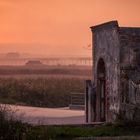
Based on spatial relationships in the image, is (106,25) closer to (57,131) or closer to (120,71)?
(120,71)

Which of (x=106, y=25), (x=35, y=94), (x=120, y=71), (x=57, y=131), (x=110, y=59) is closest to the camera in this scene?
(x=57, y=131)

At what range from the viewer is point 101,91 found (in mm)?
24656

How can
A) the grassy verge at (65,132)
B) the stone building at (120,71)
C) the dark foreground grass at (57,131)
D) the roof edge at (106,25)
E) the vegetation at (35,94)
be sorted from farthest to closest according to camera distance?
the vegetation at (35,94) → the roof edge at (106,25) → the stone building at (120,71) → the grassy verge at (65,132) → the dark foreground grass at (57,131)

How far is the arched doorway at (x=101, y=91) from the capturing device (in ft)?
80.3

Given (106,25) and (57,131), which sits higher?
(106,25)

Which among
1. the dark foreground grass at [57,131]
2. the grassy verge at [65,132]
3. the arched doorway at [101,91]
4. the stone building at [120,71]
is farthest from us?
the arched doorway at [101,91]

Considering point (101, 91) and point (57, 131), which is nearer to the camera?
point (57, 131)

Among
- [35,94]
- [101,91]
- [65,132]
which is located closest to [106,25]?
[101,91]

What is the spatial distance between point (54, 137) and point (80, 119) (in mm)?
10105

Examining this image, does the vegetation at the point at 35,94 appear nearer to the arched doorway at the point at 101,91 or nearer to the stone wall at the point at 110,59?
the arched doorway at the point at 101,91

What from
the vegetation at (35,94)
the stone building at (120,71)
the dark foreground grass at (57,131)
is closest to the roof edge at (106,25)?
the stone building at (120,71)

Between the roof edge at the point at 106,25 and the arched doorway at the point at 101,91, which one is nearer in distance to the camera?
the roof edge at the point at 106,25

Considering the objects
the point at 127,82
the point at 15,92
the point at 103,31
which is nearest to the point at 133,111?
the point at 127,82

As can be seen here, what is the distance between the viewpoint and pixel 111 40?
Result: 2244cm
